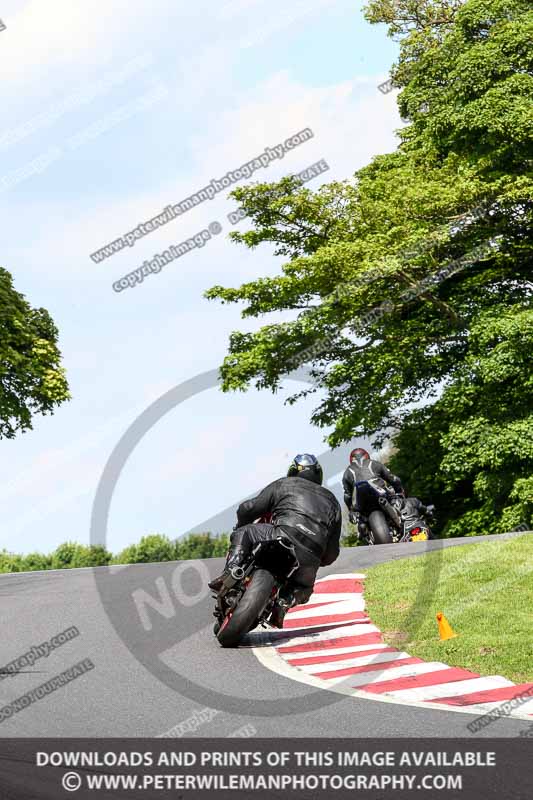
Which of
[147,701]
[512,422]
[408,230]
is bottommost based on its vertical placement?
[512,422]

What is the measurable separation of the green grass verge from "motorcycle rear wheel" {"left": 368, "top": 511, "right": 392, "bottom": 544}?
345cm

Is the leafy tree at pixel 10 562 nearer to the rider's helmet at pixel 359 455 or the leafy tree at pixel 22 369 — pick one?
the leafy tree at pixel 22 369

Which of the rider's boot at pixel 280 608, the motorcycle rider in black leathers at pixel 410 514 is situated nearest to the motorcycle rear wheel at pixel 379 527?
the motorcycle rider in black leathers at pixel 410 514

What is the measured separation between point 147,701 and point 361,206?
77.1 feet

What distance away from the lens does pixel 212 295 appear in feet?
107

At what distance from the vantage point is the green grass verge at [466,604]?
28.1 ft

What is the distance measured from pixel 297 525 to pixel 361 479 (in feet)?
24.9

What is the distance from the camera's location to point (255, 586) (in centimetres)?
885

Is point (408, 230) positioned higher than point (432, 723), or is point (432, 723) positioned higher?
point (408, 230)

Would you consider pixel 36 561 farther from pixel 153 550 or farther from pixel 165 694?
pixel 165 694

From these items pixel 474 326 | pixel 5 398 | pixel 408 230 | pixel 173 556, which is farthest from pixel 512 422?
pixel 5 398

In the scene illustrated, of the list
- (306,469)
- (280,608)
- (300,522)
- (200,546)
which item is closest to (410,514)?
(306,469)
